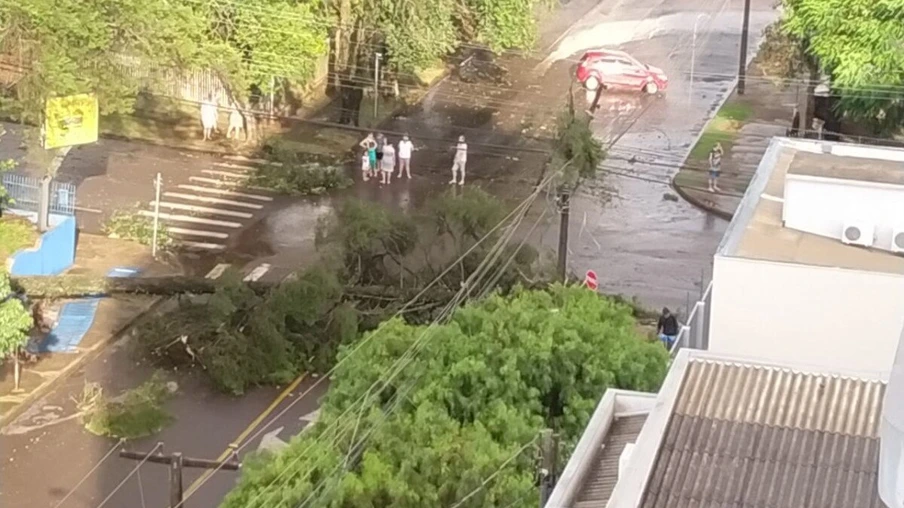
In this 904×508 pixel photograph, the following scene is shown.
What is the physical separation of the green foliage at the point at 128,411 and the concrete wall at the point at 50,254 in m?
3.49

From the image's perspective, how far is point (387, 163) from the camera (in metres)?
27.0

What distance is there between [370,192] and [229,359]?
8512 mm

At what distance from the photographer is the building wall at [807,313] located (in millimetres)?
12188

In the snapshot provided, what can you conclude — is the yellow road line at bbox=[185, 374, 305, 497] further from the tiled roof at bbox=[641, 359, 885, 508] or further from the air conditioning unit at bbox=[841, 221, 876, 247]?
the tiled roof at bbox=[641, 359, 885, 508]

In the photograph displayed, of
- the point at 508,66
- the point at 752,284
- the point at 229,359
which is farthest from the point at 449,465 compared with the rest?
the point at 508,66

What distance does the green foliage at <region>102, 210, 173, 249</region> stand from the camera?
23188mm

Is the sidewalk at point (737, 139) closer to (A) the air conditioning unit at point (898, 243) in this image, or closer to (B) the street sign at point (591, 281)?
(B) the street sign at point (591, 281)

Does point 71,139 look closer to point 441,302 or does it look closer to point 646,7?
point 441,302

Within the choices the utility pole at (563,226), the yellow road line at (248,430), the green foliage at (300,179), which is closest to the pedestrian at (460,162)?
the green foliage at (300,179)

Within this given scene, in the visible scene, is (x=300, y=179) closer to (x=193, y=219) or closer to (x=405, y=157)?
(x=405, y=157)

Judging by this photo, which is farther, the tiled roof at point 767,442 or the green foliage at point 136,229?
the green foliage at point 136,229

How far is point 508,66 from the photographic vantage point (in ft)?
116

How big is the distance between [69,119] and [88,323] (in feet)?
13.2

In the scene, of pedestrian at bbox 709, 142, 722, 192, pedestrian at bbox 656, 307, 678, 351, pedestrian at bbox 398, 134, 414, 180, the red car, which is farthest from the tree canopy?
the red car
